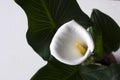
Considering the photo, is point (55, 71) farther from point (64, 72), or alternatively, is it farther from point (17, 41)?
point (17, 41)

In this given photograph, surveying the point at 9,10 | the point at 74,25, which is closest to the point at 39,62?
the point at 9,10

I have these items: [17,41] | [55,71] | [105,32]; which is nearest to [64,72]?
[55,71]

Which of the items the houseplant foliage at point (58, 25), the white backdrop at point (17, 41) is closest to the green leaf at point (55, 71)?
the houseplant foliage at point (58, 25)

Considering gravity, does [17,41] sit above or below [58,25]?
below

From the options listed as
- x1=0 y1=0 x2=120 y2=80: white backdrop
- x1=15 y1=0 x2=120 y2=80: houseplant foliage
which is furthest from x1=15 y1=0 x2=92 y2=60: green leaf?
x1=0 y1=0 x2=120 y2=80: white backdrop

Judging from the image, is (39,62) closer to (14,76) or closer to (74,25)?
(14,76)

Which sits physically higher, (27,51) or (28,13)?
(28,13)

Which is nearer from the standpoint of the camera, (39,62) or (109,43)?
(109,43)
